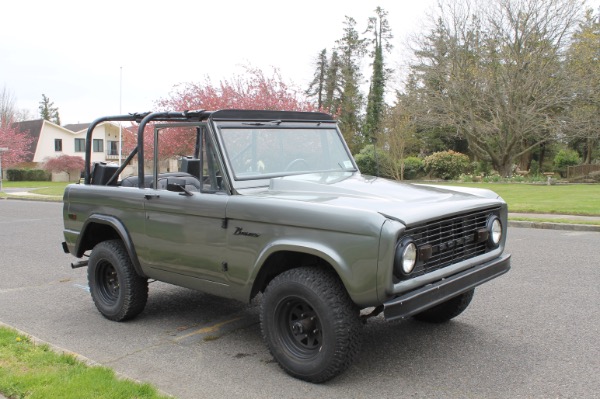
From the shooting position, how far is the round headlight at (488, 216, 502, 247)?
4.35 meters

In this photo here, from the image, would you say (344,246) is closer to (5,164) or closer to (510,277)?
(510,277)

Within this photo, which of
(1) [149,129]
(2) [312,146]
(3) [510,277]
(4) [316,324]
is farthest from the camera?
(1) [149,129]

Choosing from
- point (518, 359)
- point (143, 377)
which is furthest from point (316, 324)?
point (518, 359)

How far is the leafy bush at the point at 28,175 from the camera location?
5269 centimetres

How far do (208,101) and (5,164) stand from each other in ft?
123

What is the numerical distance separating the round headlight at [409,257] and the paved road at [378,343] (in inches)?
32.9

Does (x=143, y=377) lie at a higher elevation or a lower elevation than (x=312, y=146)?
lower

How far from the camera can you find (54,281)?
7.33 meters

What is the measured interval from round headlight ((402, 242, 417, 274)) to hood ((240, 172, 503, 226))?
0.16 metres

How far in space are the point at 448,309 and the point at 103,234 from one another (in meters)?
3.55

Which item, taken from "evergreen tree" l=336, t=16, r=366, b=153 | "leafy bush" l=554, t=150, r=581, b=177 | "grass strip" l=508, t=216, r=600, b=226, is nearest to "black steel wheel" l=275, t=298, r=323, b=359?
"grass strip" l=508, t=216, r=600, b=226

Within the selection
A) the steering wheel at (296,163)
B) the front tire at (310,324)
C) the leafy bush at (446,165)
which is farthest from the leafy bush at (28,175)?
the front tire at (310,324)

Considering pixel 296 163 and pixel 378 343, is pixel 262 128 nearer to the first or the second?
pixel 296 163

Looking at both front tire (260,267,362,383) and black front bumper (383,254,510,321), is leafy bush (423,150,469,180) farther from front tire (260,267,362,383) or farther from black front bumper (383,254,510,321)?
front tire (260,267,362,383)
